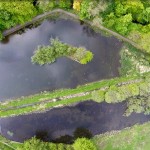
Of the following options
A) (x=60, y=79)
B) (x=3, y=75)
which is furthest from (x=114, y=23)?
(x=3, y=75)

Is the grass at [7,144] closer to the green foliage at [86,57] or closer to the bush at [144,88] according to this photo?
the green foliage at [86,57]

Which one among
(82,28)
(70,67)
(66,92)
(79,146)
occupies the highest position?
(82,28)

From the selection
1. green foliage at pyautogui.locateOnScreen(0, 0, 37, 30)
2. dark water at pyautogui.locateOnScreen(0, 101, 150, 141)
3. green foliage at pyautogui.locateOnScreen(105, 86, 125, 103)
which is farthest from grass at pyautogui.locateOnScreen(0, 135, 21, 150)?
green foliage at pyautogui.locateOnScreen(0, 0, 37, 30)

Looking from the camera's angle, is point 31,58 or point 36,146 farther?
point 31,58

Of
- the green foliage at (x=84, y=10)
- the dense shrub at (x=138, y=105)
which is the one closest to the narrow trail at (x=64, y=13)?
the green foliage at (x=84, y=10)

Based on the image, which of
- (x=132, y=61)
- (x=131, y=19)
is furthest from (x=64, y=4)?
(x=132, y=61)

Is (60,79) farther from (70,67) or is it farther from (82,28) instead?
(82,28)

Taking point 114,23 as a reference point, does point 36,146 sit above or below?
below

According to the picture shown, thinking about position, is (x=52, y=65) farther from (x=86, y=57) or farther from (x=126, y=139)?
(x=126, y=139)
